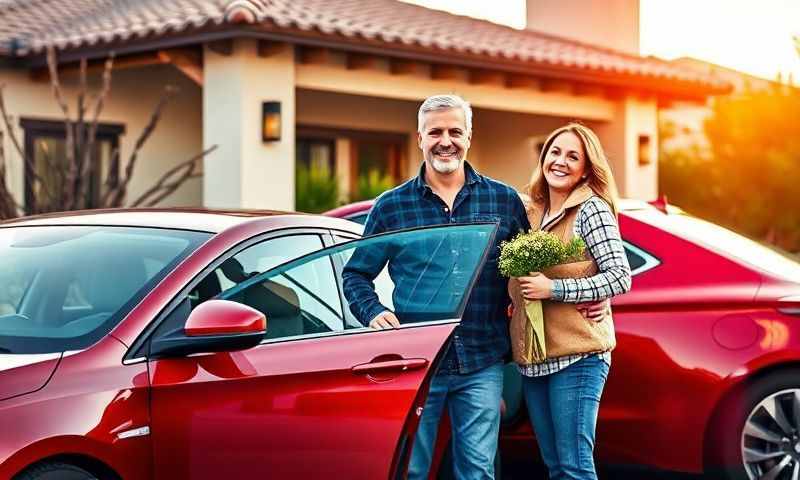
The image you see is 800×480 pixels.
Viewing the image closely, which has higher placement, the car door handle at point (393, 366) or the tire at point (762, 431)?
the car door handle at point (393, 366)

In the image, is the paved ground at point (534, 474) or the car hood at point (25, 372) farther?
the paved ground at point (534, 474)

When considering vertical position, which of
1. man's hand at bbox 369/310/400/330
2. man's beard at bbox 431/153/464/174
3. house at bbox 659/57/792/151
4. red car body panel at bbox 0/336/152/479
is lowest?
red car body panel at bbox 0/336/152/479

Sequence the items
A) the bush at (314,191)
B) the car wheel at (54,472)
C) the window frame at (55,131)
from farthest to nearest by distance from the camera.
→ the bush at (314,191), the window frame at (55,131), the car wheel at (54,472)

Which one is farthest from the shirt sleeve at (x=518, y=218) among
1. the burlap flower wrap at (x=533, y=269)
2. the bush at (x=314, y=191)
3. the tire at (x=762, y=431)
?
the bush at (x=314, y=191)

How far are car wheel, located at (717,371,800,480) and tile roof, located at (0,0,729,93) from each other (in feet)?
22.8

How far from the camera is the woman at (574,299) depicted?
455 cm

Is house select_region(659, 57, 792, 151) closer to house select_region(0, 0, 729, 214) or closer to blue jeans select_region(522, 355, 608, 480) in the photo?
house select_region(0, 0, 729, 214)

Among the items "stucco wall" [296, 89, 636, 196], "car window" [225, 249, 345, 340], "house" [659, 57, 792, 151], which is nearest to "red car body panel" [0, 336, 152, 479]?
"car window" [225, 249, 345, 340]

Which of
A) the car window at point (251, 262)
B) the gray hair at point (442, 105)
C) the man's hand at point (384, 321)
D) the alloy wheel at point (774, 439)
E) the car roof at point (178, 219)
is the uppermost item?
the gray hair at point (442, 105)

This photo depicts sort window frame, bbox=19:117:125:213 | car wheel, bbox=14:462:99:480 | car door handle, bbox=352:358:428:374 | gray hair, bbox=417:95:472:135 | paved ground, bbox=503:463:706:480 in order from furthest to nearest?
window frame, bbox=19:117:125:213, paved ground, bbox=503:463:706:480, gray hair, bbox=417:95:472:135, car door handle, bbox=352:358:428:374, car wheel, bbox=14:462:99:480

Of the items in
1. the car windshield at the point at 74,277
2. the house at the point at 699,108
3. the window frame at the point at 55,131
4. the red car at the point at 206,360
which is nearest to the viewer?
the red car at the point at 206,360

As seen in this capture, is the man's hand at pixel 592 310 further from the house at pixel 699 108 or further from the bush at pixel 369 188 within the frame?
the house at pixel 699 108

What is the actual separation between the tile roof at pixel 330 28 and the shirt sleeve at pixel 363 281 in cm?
759

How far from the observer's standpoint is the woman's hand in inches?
177
